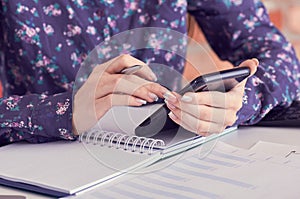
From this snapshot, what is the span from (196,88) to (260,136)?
0.17 metres

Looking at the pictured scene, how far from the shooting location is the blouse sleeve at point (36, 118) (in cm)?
77

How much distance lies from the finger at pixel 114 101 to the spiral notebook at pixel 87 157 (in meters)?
0.01

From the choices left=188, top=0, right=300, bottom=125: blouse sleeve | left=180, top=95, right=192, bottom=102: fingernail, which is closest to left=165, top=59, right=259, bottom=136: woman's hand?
left=180, top=95, right=192, bottom=102: fingernail

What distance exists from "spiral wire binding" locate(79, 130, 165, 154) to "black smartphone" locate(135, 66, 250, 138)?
0.01 m

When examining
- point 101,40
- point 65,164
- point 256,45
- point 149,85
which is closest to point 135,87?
point 149,85

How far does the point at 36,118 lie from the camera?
0.78m

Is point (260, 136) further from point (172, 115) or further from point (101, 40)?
point (101, 40)

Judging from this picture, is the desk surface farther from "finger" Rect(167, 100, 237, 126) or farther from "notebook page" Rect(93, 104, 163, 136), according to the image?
"notebook page" Rect(93, 104, 163, 136)

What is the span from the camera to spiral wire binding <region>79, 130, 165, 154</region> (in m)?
0.72

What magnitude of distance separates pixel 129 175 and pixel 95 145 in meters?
0.10

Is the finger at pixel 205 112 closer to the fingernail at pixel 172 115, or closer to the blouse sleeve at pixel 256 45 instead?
the fingernail at pixel 172 115

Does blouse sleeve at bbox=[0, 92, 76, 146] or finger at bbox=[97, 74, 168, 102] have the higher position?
finger at bbox=[97, 74, 168, 102]

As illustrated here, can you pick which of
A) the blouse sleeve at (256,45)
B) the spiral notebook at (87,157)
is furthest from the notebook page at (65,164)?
the blouse sleeve at (256,45)

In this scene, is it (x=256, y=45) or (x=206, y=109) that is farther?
(x=256, y=45)
